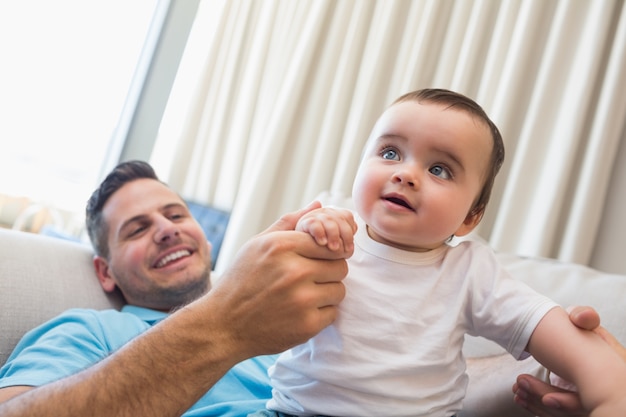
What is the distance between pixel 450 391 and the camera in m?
0.94

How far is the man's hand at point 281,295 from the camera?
0.91 metres

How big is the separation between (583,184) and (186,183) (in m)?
1.87

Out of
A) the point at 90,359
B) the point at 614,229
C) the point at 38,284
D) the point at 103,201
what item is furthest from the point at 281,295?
the point at 614,229

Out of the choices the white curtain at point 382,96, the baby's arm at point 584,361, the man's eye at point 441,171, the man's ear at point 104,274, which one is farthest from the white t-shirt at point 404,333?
the white curtain at point 382,96

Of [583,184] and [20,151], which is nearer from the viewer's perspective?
[583,184]

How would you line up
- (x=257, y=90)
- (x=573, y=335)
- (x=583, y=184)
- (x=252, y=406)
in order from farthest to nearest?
(x=257, y=90), (x=583, y=184), (x=252, y=406), (x=573, y=335)

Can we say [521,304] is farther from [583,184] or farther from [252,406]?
[583,184]

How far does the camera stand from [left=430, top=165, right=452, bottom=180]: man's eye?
98 cm

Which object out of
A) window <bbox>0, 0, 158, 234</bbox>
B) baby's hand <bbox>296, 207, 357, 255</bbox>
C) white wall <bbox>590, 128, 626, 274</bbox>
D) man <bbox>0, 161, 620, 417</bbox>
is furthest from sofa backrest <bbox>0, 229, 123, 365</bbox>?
white wall <bbox>590, 128, 626, 274</bbox>

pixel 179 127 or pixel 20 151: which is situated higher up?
pixel 179 127

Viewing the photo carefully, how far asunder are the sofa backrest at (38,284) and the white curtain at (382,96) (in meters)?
0.89

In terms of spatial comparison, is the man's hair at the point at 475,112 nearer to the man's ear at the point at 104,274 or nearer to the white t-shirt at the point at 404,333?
the white t-shirt at the point at 404,333

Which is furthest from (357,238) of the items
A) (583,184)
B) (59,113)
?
(59,113)

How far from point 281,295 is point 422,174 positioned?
0.31 meters
